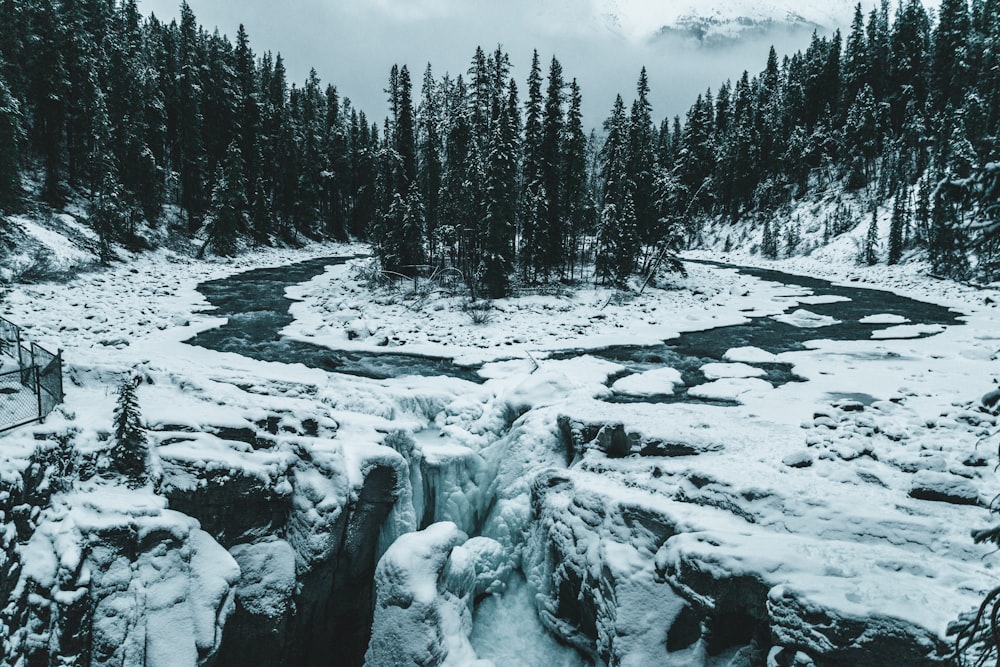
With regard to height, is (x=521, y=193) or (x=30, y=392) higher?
(x=521, y=193)

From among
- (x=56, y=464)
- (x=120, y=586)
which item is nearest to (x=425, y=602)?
(x=120, y=586)

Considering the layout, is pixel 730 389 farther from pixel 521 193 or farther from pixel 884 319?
pixel 521 193

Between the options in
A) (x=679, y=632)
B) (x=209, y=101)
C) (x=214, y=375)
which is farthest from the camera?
(x=209, y=101)

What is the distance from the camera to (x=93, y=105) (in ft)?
120

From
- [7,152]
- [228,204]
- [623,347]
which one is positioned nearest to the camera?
[623,347]

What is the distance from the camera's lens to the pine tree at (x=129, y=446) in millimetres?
8492

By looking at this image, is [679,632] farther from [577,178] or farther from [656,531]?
[577,178]

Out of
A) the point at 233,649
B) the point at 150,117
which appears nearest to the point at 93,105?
the point at 150,117

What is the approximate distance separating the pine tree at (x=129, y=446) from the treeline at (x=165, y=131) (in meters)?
27.9

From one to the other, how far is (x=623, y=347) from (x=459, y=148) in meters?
22.0

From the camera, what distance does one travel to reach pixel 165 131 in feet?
151

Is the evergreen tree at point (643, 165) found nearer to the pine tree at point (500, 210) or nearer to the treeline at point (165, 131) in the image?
the pine tree at point (500, 210)

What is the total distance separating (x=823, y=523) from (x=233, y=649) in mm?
9540

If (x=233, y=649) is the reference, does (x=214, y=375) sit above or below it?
above
